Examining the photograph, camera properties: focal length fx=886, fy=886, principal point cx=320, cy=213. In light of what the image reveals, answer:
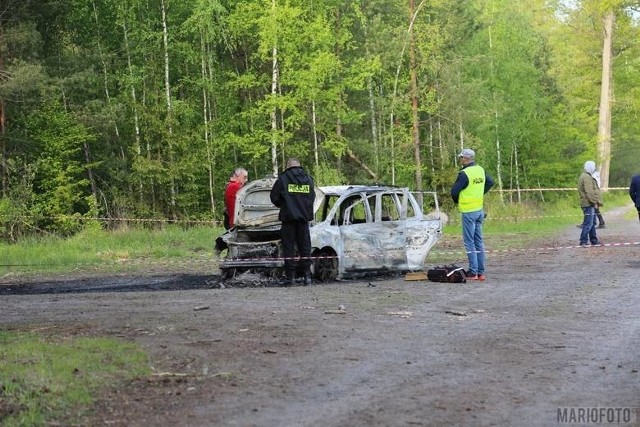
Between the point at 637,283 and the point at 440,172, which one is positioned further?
the point at 440,172

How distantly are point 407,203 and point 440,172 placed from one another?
60.0ft

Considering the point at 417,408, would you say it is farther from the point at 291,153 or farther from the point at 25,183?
the point at 291,153

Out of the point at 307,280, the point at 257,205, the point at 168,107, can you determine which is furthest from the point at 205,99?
the point at 307,280

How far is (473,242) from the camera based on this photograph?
15.2 meters

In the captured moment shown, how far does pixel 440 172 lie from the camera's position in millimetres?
34969

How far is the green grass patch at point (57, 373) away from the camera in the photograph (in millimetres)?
6320

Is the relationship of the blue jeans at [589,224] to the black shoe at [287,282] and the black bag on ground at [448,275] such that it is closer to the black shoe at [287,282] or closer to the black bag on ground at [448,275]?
the black bag on ground at [448,275]

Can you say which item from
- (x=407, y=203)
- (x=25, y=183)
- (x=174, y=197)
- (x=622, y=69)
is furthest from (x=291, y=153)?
(x=622, y=69)

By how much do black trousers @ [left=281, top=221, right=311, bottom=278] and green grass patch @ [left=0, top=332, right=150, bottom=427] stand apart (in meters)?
6.05

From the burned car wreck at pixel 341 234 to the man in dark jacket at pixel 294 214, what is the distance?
233 millimetres

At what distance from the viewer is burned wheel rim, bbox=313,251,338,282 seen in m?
15.5

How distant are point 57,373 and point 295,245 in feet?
25.7

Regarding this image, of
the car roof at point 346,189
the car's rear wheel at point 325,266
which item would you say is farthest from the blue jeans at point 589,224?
the car's rear wheel at point 325,266

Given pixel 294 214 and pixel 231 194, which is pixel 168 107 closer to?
pixel 231 194
